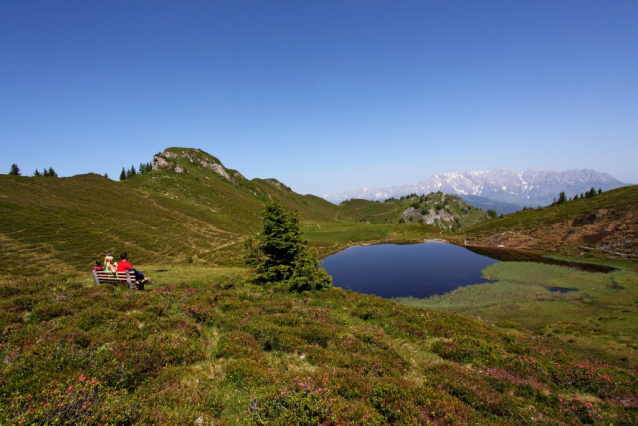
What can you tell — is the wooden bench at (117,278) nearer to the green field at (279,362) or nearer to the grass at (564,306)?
the green field at (279,362)

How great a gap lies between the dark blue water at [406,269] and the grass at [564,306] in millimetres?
5982

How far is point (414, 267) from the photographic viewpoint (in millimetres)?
78438

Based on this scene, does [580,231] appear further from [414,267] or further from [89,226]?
[89,226]

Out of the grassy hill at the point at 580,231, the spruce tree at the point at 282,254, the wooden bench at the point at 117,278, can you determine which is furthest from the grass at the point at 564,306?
the wooden bench at the point at 117,278

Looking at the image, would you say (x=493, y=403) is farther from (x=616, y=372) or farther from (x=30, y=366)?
→ (x=30, y=366)

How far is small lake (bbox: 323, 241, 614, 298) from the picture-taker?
59.2 m

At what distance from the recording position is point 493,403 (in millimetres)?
9719

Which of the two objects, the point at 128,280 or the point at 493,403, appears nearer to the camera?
the point at 493,403

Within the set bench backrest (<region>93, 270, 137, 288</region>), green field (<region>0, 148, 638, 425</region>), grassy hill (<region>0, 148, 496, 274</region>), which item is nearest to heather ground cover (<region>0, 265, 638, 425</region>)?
green field (<region>0, 148, 638, 425</region>)

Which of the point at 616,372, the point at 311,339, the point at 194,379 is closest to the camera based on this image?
the point at 194,379

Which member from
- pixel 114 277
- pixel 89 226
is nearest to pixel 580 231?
pixel 114 277

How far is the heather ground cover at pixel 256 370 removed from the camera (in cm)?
753

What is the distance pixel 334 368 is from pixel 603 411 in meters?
10.8

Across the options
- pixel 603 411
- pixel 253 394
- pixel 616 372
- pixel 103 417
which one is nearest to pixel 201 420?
pixel 253 394
